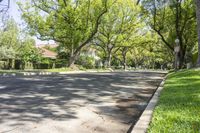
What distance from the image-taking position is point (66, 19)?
37125 millimetres

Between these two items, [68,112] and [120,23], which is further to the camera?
[120,23]

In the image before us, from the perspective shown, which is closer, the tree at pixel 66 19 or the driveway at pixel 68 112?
the driveway at pixel 68 112

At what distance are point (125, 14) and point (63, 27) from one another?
18337 mm

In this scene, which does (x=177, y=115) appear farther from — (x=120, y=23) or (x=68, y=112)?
(x=120, y=23)

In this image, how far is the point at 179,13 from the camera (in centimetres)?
3528

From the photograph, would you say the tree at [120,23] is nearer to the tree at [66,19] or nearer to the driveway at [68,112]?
the tree at [66,19]

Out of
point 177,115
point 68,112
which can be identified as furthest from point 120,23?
point 177,115

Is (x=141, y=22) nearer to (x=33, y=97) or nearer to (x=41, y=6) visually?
(x=41, y=6)

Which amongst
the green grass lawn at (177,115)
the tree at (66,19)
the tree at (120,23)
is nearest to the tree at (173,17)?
the tree at (66,19)

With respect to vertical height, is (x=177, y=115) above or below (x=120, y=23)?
below

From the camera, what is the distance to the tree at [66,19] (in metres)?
37.0

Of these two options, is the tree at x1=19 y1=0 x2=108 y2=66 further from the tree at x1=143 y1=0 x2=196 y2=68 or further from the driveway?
the driveway

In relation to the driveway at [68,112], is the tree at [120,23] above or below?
above

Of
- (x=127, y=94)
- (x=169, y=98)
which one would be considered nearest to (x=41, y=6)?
(x=127, y=94)
